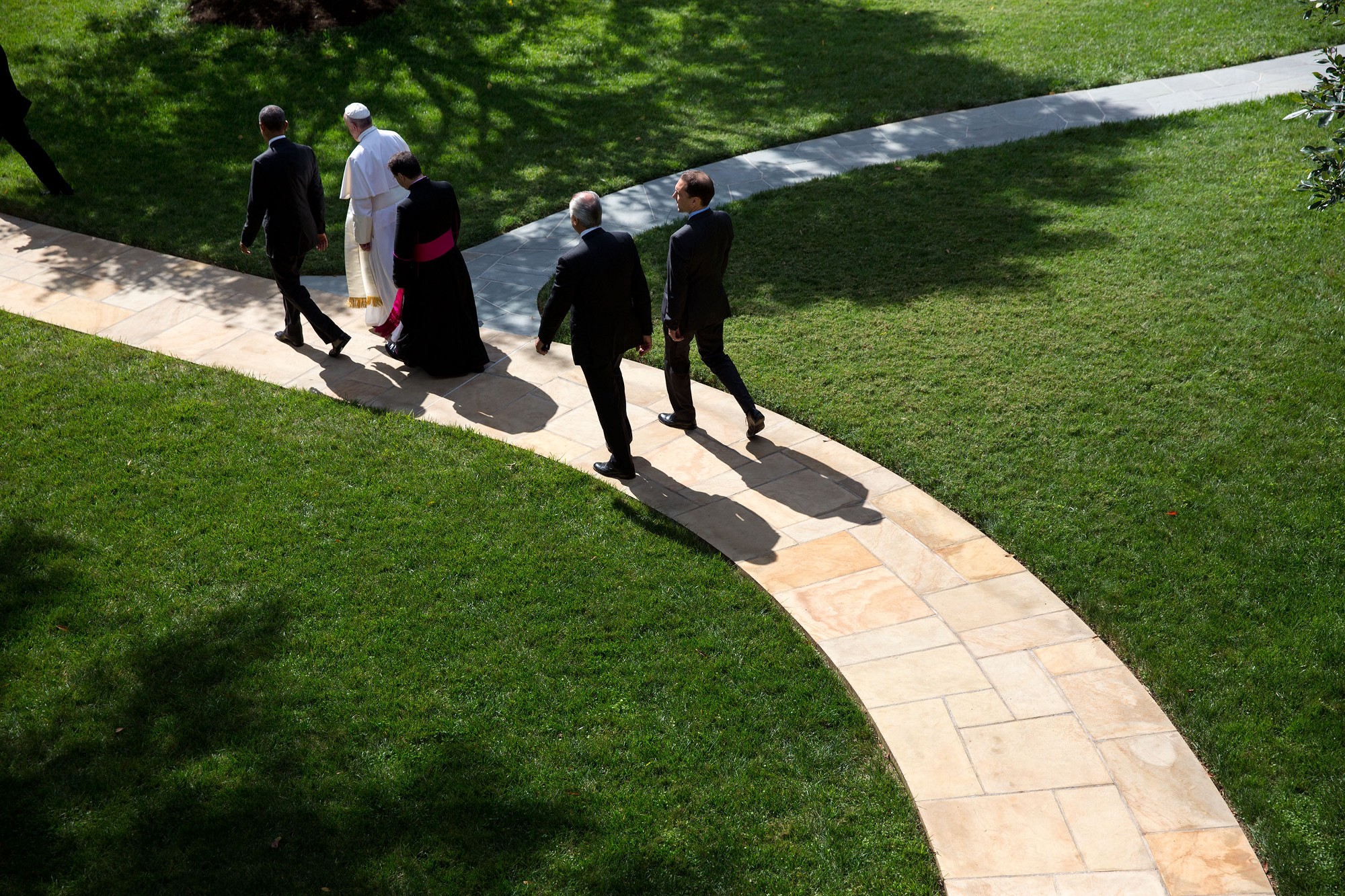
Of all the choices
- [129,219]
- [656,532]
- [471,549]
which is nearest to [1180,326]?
[656,532]

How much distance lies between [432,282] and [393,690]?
377cm

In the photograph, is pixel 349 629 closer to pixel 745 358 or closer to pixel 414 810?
pixel 414 810

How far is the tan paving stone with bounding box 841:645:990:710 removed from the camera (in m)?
5.13

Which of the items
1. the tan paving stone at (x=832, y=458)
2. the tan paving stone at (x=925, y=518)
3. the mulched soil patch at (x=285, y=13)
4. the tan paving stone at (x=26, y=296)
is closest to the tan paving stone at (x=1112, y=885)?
the tan paving stone at (x=925, y=518)

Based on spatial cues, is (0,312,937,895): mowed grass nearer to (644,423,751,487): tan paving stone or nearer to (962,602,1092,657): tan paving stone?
(644,423,751,487): tan paving stone

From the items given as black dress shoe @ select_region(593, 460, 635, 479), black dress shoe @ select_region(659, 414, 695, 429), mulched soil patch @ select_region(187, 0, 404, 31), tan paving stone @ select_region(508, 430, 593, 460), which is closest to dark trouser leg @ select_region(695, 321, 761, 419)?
black dress shoe @ select_region(659, 414, 695, 429)

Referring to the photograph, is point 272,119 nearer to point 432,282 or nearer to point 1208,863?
point 432,282

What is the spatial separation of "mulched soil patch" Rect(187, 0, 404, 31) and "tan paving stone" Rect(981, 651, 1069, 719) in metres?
14.4

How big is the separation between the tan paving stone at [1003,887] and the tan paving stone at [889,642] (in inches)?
53.3

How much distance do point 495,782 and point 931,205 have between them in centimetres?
813

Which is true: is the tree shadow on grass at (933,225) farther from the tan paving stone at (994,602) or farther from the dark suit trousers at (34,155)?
the dark suit trousers at (34,155)

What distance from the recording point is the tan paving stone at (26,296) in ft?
30.1

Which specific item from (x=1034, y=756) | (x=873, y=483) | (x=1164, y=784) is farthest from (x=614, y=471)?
(x=1164, y=784)

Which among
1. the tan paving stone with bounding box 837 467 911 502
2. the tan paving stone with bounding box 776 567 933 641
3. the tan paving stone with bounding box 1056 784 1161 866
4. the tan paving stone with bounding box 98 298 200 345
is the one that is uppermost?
the tan paving stone with bounding box 98 298 200 345
